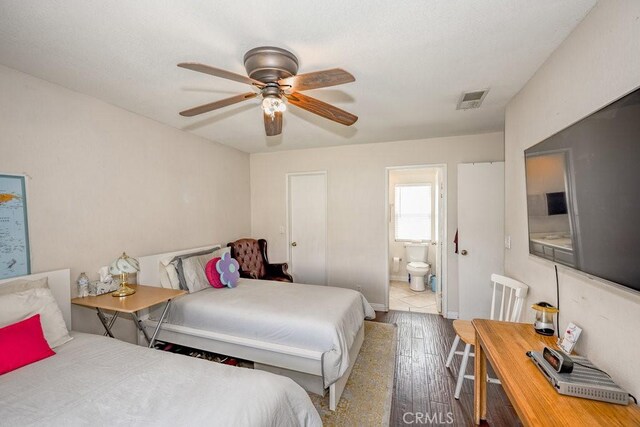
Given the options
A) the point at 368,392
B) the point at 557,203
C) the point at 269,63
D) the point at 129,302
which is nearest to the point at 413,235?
the point at 368,392

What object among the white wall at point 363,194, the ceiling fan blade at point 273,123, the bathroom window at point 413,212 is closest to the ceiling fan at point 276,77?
the ceiling fan blade at point 273,123

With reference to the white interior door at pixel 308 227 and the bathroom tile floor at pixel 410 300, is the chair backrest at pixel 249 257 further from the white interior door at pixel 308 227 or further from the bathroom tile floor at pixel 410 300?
the bathroom tile floor at pixel 410 300

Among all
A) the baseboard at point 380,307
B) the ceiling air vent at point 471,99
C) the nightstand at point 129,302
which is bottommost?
the baseboard at point 380,307

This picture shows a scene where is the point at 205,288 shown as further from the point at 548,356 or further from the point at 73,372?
the point at 548,356

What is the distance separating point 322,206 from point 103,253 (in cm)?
285

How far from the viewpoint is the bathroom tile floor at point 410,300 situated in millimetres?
4199

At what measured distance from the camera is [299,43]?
1652 mm

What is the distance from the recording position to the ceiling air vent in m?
2.39

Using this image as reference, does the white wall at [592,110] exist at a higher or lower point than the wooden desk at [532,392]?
higher

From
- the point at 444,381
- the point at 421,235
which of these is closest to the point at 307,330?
the point at 444,381

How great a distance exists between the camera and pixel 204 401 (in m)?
1.24

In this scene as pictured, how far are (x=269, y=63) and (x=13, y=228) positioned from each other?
7.08 ft

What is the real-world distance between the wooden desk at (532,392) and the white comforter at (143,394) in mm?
992

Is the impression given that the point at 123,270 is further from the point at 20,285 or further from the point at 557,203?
the point at 557,203
